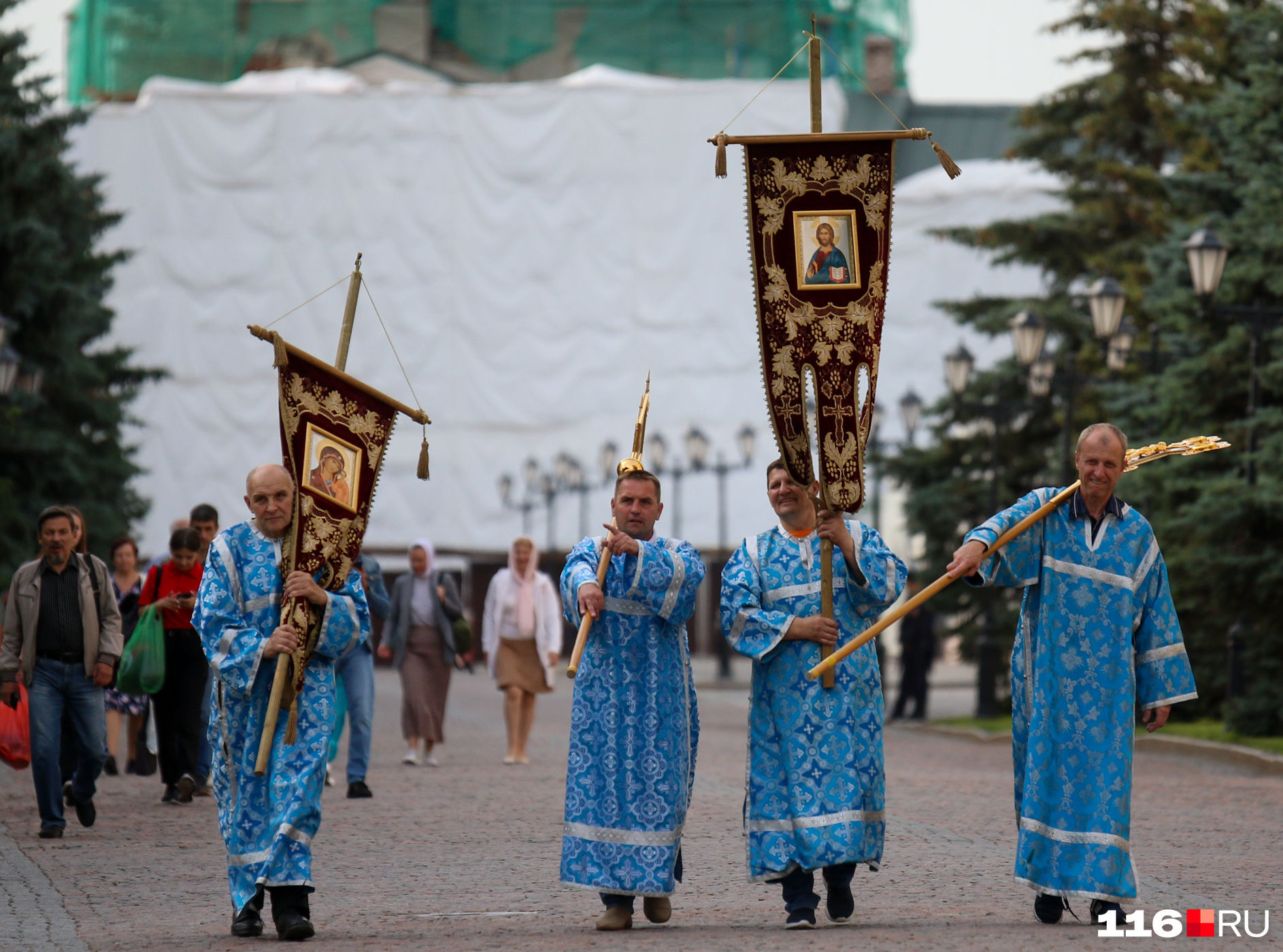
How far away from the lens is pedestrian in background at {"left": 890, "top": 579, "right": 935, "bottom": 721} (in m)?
26.1

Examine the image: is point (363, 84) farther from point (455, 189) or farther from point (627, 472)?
point (627, 472)

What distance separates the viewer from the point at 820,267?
27.8 feet

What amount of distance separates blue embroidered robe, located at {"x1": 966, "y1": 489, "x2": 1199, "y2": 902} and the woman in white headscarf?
30.2 ft

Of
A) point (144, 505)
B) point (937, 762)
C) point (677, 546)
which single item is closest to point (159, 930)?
point (677, 546)

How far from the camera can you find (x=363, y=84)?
183ft

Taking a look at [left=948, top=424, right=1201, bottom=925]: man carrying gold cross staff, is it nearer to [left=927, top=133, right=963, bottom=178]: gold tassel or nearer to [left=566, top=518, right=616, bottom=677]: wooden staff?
[left=927, top=133, right=963, bottom=178]: gold tassel

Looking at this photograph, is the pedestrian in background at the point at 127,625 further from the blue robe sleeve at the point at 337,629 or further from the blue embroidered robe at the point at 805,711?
the blue embroidered robe at the point at 805,711

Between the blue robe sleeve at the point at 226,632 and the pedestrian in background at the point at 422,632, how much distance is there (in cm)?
848

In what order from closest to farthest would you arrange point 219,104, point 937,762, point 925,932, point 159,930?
point 925,932 → point 159,930 → point 937,762 → point 219,104

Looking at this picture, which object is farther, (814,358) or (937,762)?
(937,762)

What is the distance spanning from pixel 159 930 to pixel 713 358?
48014 millimetres

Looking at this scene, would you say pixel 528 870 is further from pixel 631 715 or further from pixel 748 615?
pixel 748 615

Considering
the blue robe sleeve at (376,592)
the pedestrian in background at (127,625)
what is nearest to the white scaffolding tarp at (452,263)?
the pedestrian in background at (127,625)

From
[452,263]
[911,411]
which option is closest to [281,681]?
[911,411]
